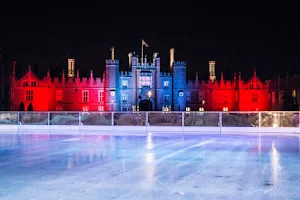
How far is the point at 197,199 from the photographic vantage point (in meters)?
5.31

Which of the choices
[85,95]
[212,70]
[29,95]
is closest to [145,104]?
[85,95]

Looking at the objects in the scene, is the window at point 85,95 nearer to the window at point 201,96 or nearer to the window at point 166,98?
the window at point 166,98

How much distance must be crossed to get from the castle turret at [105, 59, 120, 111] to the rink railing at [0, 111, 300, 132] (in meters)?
26.5

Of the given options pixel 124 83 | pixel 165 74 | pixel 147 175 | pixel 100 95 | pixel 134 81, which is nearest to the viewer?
pixel 147 175

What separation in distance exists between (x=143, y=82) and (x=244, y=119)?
98.1 ft

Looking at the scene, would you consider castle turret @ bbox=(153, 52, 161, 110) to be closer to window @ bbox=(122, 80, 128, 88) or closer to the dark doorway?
the dark doorway

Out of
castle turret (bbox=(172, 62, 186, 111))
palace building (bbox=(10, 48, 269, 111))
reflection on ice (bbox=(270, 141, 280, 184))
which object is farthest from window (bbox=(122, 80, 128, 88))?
reflection on ice (bbox=(270, 141, 280, 184))

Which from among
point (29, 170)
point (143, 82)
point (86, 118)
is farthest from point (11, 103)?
point (29, 170)

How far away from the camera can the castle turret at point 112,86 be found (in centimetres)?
4900

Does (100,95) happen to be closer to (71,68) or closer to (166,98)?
(71,68)

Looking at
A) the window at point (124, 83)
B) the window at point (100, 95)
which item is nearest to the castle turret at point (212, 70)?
the window at point (124, 83)

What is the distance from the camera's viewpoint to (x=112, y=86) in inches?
1939

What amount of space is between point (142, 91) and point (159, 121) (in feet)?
94.0

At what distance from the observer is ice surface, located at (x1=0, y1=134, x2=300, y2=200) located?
18.5 feet
